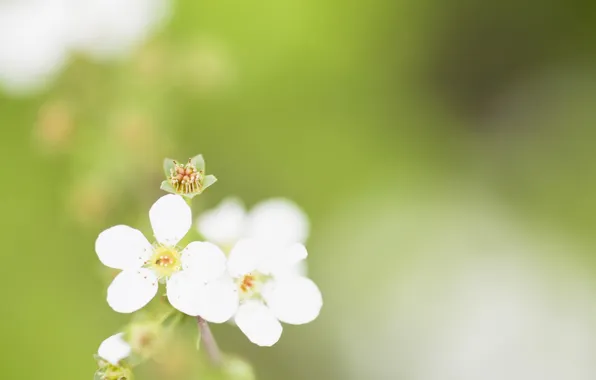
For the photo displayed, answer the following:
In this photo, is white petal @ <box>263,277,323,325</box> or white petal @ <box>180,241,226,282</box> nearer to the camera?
white petal @ <box>180,241,226,282</box>

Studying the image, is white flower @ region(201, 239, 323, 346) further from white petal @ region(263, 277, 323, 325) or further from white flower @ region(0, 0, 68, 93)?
white flower @ region(0, 0, 68, 93)

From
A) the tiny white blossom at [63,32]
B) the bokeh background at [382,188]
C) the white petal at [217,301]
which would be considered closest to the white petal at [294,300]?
the white petal at [217,301]

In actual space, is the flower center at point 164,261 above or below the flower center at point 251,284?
above

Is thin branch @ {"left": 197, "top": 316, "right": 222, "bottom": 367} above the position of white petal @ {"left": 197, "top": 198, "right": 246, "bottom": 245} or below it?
below

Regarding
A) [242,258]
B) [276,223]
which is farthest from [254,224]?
[242,258]

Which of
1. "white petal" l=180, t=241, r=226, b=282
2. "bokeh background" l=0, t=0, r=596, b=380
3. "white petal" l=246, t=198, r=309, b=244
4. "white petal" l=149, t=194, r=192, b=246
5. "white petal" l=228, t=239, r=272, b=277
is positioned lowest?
"white petal" l=180, t=241, r=226, b=282

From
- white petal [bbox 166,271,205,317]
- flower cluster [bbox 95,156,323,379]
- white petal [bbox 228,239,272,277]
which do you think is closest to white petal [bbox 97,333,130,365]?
flower cluster [bbox 95,156,323,379]

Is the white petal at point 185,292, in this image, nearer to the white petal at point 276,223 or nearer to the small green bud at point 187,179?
the small green bud at point 187,179
